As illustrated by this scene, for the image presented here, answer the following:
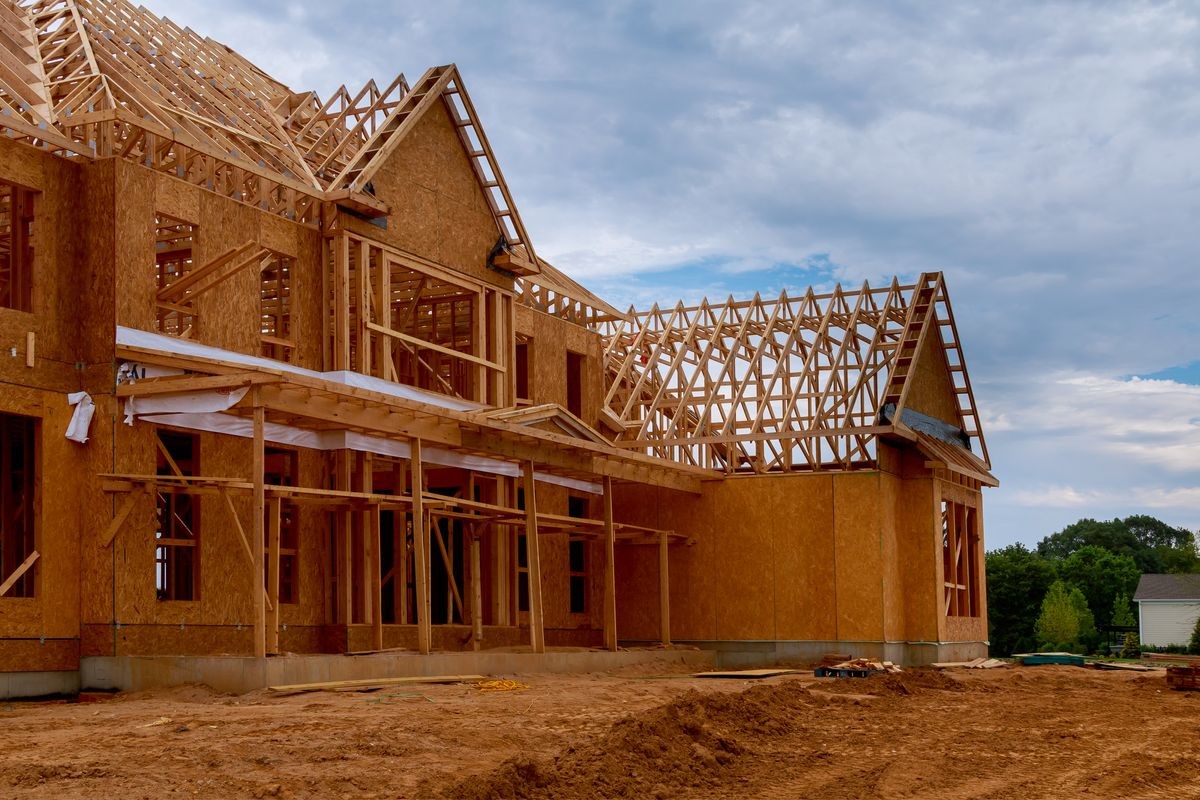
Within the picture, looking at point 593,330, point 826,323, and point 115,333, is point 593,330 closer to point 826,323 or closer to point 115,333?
point 826,323

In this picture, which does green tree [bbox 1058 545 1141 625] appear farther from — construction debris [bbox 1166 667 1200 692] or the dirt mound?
the dirt mound

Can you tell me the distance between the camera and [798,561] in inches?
1094

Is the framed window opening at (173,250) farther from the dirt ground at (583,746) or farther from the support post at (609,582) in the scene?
the support post at (609,582)

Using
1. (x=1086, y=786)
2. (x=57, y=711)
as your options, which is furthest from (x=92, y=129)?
(x=1086, y=786)

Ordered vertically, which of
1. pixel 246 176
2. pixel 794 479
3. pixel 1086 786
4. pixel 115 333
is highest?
pixel 246 176

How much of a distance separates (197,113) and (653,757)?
1449cm

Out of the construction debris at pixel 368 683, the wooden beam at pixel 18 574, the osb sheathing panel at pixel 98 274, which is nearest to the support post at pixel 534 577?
the construction debris at pixel 368 683

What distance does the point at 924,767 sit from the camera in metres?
11.9

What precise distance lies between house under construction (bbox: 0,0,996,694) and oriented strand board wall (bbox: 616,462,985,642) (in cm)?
6

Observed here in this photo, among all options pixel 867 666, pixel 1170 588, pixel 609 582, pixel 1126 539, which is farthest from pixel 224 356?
pixel 1126 539

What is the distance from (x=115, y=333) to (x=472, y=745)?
8485 mm

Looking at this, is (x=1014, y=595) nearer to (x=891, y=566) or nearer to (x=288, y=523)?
(x=891, y=566)

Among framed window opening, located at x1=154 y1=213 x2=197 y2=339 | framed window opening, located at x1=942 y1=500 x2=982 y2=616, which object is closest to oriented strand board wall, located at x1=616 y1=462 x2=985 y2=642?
framed window opening, located at x1=942 y1=500 x2=982 y2=616

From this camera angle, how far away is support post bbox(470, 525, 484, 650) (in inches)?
932
